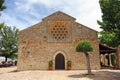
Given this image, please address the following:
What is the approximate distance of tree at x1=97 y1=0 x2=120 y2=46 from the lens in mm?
17828

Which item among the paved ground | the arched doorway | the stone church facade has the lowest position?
the paved ground

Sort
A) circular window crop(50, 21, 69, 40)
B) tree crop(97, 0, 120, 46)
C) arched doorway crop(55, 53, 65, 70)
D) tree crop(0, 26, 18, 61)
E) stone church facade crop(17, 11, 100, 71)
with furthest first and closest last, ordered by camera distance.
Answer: tree crop(0, 26, 18, 61)
circular window crop(50, 21, 69, 40)
arched doorway crop(55, 53, 65, 70)
stone church facade crop(17, 11, 100, 71)
tree crop(97, 0, 120, 46)

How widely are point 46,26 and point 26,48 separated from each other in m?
3.93

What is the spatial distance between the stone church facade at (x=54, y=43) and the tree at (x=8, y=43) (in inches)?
701

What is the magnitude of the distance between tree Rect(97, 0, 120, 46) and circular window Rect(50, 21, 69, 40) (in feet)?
20.5

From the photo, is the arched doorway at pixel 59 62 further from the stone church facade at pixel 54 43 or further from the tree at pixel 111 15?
the tree at pixel 111 15

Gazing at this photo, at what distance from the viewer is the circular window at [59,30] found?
944 inches

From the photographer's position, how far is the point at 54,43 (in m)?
23.7

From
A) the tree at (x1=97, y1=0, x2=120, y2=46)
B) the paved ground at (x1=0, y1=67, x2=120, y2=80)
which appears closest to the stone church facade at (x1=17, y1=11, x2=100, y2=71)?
the paved ground at (x1=0, y1=67, x2=120, y2=80)

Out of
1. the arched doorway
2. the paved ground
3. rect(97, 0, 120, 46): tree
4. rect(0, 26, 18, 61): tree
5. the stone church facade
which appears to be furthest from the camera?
rect(0, 26, 18, 61): tree

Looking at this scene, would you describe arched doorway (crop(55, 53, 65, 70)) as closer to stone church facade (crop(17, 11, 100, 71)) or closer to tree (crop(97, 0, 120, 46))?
stone church facade (crop(17, 11, 100, 71))

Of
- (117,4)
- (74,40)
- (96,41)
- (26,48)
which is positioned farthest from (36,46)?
(117,4)

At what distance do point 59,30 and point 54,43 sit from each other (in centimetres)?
195

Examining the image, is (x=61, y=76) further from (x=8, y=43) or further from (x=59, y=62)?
(x=8, y=43)
